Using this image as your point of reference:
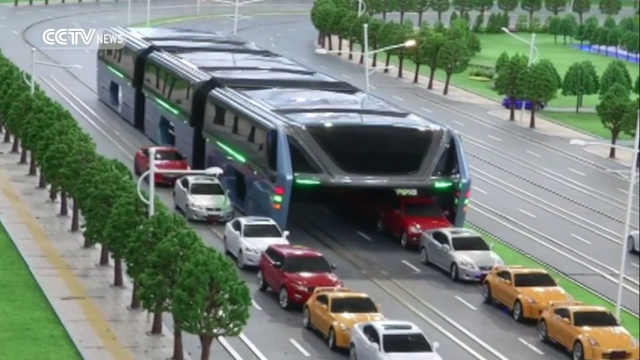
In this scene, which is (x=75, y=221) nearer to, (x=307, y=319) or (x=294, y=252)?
(x=294, y=252)

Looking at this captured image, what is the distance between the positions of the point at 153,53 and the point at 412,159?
26551mm

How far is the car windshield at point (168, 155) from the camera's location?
71.8 meters

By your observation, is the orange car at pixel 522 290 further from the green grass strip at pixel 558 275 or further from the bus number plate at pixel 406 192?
the bus number plate at pixel 406 192

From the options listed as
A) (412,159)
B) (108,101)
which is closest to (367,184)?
(412,159)

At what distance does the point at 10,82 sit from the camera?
243ft

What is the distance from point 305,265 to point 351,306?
5.07m

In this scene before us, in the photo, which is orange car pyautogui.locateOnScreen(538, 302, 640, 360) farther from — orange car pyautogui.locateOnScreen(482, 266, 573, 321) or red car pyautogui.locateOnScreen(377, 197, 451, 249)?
red car pyautogui.locateOnScreen(377, 197, 451, 249)

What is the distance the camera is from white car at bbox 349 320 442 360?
141 ft

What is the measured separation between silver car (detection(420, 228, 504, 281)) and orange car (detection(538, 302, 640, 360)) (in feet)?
24.0

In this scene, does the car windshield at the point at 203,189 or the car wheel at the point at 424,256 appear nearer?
the car wheel at the point at 424,256

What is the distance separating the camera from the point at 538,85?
96.1 m

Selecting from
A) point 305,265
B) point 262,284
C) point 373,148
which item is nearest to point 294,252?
Answer: point 305,265

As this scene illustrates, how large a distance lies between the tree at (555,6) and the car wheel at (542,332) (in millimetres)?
117690

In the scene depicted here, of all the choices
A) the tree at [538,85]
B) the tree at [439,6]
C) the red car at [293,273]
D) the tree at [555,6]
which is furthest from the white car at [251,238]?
the tree at [555,6]
